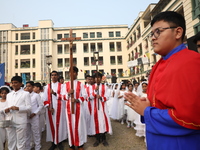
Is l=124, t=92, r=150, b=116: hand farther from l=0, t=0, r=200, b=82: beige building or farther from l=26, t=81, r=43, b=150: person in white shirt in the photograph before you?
l=0, t=0, r=200, b=82: beige building

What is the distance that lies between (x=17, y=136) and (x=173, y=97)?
12.0 feet

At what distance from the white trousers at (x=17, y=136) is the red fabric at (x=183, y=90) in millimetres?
3439

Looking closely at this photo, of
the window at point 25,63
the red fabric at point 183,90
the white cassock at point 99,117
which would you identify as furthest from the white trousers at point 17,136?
the window at point 25,63

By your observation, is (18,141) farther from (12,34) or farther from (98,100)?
(12,34)

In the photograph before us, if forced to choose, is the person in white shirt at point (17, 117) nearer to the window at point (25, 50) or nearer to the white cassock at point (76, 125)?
the white cassock at point (76, 125)

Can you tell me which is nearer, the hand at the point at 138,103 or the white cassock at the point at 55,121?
the hand at the point at 138,103

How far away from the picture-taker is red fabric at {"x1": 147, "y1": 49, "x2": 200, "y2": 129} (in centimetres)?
107

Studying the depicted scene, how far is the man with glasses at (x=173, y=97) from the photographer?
108 cm

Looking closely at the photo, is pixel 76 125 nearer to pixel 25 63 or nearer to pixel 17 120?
pixel 17 120

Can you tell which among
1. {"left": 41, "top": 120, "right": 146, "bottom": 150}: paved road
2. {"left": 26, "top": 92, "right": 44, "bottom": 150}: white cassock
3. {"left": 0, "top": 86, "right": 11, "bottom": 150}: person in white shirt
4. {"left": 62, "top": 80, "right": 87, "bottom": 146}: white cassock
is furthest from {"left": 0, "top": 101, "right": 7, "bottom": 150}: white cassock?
{"left": 62, "top": 80, "right": 87, "bottom": 146}: white cassock

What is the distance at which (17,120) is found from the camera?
3.59 m

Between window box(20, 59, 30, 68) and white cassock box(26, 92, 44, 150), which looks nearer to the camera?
white cassock box(26, 92, 44, 150)

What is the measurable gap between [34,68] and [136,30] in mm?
20341

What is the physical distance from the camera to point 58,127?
4.40 meters
